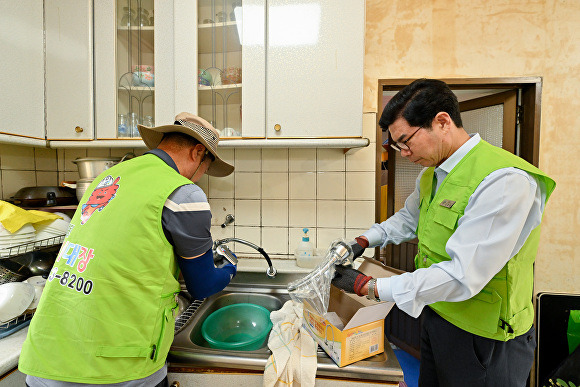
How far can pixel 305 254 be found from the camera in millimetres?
1466

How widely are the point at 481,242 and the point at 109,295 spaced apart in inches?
39.1

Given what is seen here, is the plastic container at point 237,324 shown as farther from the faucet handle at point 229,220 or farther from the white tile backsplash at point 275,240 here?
the faucet handle at point 229,220

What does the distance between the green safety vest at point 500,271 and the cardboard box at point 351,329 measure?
227 millimetres

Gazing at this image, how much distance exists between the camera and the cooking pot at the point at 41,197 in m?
1.31

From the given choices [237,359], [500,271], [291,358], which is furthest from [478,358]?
[237,359]

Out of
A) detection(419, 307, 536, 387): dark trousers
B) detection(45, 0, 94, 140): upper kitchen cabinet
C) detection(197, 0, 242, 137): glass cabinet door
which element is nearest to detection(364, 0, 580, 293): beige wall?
detection(197, 0, 242, 137): glass cabinet door

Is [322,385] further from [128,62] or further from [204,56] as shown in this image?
[128,62]

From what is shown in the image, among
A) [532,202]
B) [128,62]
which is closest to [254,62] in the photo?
[128,62]

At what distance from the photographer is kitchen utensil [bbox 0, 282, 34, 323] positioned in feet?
2.68

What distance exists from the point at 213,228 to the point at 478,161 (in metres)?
1.45

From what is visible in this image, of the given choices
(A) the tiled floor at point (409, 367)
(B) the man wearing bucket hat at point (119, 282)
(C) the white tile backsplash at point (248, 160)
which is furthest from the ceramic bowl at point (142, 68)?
(A) the tiled floor at point (409, 367)

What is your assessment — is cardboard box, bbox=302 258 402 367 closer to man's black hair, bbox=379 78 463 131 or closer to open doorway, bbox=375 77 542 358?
man's black hair, bbox=379 78 463 131

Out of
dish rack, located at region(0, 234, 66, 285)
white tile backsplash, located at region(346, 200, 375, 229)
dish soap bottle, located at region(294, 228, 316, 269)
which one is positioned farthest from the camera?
white tile backsplash, located at region(346, 200, 375, 229)

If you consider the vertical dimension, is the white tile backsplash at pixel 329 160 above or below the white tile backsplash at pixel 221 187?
above
